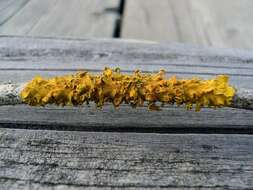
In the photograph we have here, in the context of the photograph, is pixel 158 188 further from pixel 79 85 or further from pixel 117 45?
pixel 117 45

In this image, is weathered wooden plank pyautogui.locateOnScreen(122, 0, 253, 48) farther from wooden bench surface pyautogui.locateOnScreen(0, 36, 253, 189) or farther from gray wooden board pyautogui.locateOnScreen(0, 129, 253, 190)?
gray wooden board pyautogui.locateOnScreen(0, 129, 253, 190)

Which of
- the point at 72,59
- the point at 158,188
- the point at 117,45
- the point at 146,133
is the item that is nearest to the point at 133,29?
the point at 117,45

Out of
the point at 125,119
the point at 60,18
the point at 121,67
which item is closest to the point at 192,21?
the point at 60,18

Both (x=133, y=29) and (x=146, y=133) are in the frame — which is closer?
(x=146, y=133)

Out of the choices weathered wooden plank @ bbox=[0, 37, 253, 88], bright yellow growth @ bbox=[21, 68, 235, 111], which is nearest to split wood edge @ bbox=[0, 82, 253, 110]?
bright yellow growth @ bbox=[21, 68, 235, 111]

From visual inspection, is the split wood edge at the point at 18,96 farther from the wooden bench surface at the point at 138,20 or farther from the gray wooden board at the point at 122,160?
the wooden bench surface at the point at 138,20

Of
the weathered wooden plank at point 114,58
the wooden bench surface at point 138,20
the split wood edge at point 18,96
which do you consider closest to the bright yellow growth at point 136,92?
the split wood edge at point 18,96

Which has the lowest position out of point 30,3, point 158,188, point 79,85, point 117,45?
point 158,188
